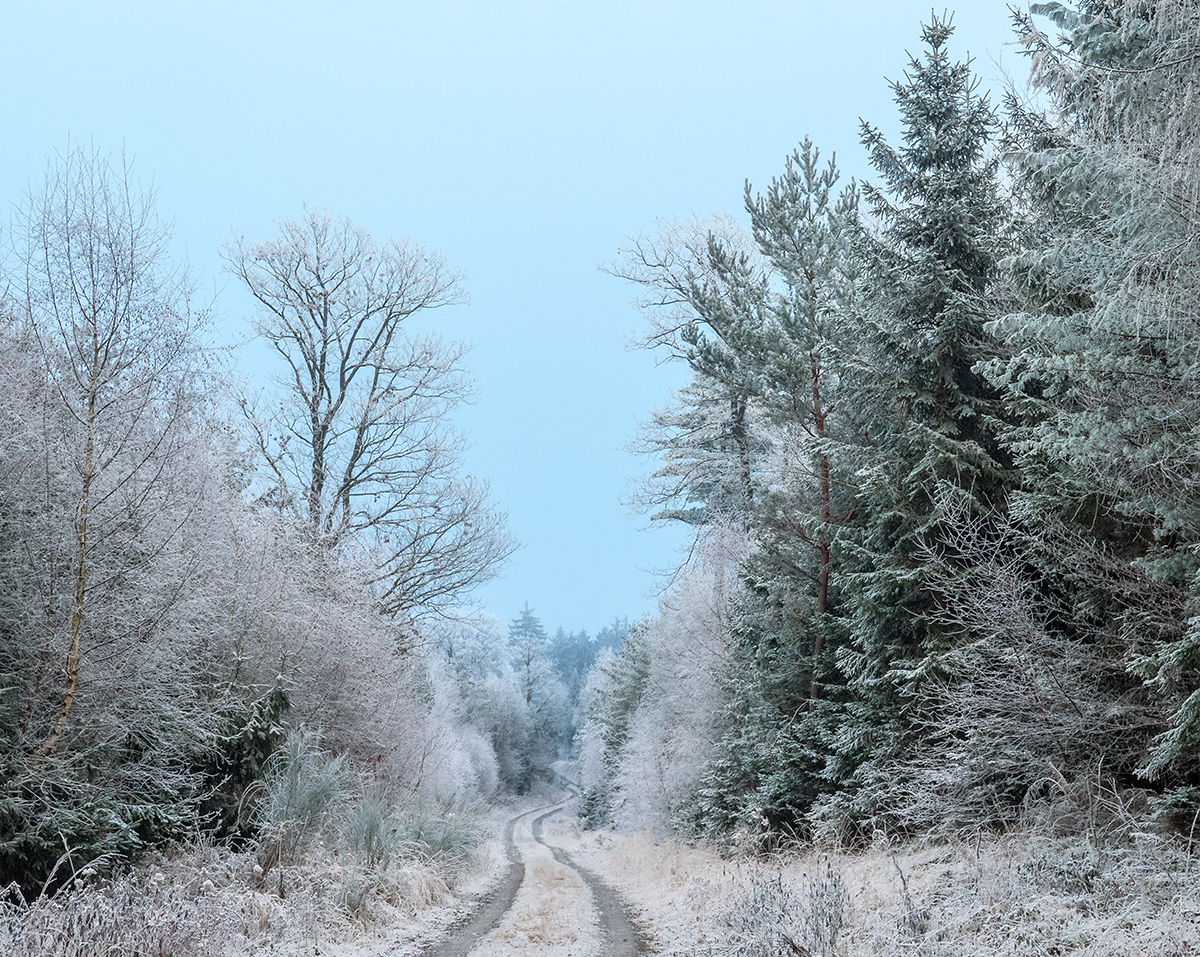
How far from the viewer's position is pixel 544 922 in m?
9.66

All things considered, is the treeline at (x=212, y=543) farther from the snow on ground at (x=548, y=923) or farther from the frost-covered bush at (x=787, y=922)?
the frost-covered bush at (x=787, y=922)

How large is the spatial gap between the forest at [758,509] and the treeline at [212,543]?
0.05 m

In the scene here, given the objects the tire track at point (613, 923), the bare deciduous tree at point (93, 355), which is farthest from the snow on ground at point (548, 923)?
the bare deciduous tree at point (93, 355)

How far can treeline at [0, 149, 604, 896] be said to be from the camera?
22.3ft

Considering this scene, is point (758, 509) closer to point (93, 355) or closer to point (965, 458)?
point (965, 458)

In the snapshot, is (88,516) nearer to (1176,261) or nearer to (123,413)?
(123,413)

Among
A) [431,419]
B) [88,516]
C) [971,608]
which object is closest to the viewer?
[88,516]

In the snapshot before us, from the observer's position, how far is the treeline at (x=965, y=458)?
6508 millimetres

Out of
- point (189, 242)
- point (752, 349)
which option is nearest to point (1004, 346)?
point (752, 349)

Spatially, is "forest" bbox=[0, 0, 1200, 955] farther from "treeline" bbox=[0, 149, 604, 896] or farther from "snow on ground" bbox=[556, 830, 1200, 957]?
"snow on ground" bbox=[556, 830, 1200, 957]

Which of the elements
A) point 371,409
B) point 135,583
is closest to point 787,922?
point 135,583

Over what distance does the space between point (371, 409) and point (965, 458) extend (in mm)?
13107

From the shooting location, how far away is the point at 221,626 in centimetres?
990

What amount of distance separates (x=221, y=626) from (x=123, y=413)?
3575 millimetres
